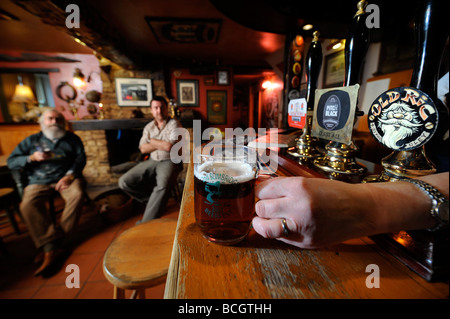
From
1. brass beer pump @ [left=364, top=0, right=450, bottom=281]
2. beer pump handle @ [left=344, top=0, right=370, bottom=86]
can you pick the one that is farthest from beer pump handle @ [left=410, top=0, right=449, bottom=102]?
beer pump handle @ [left=344, top=0, right=370, bottom=86]

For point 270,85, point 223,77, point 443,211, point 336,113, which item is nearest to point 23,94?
point 223,77

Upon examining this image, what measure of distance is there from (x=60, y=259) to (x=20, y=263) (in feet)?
1.74

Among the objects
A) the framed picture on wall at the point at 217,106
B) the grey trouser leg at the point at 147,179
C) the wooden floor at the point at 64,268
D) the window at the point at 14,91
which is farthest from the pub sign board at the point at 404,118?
the window at the point at 14,91

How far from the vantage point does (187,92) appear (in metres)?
6.63

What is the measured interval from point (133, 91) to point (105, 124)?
5.41ft

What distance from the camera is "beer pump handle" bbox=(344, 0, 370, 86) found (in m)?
0.77

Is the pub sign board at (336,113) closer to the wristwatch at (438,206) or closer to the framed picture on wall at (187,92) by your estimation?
the wristwatch at (438,206)

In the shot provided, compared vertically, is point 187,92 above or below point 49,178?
above

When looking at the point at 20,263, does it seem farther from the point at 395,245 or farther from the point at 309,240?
the point at 395,245

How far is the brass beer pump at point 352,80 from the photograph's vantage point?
0.78 meters

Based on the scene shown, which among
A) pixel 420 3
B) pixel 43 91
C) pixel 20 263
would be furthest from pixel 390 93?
pixel 43 91

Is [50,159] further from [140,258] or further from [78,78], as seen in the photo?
[78,78]

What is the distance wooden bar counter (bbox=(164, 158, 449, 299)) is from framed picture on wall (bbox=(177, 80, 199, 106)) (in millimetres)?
6679

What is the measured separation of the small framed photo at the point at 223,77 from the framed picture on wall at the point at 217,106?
32 centimetres
